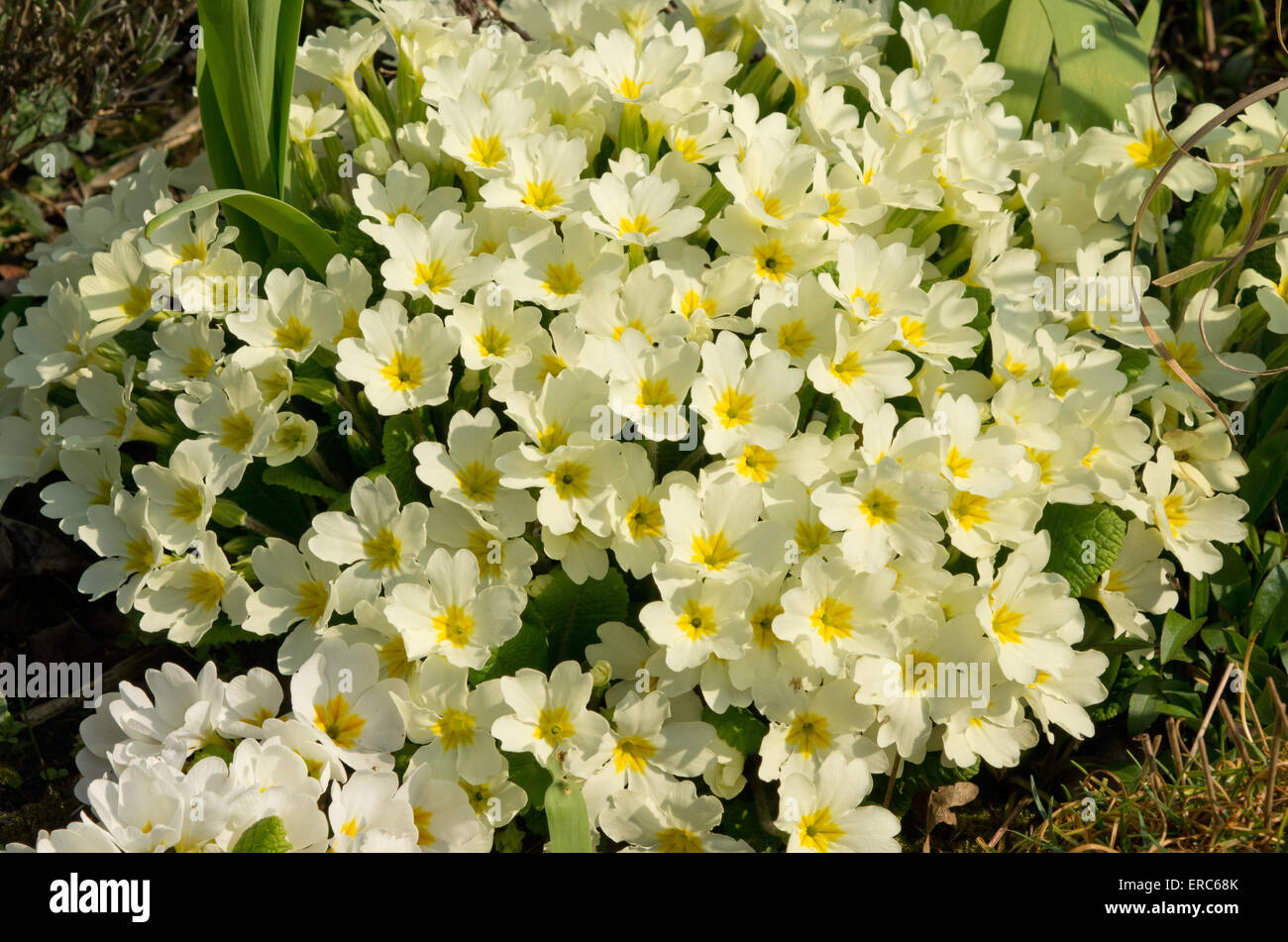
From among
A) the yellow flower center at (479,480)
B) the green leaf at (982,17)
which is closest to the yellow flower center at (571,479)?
the yellow flower center at (479,480)

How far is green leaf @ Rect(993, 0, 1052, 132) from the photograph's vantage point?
2637 millimetres

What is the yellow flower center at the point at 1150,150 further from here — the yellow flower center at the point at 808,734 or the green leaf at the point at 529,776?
the green leaf at the point at 529,776

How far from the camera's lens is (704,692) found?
1.79 metres

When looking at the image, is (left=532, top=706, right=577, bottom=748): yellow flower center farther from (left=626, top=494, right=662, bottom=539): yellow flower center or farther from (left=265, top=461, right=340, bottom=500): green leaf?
(left=265, top=461, right=340, bottom=500): green leaf

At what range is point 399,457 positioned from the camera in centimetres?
199

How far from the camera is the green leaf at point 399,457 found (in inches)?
78.3

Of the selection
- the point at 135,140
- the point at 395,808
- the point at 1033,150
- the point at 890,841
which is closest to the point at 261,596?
the point at 395,808

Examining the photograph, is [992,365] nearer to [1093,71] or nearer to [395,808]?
[1093,71]

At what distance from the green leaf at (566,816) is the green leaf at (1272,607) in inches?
53.4

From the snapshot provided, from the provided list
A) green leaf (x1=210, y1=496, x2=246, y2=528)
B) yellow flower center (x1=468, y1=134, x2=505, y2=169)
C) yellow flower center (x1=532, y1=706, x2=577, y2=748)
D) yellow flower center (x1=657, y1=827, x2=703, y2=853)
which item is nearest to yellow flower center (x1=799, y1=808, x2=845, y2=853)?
yellow flower center (x1=657, y1=827, x2=703, y2=853)

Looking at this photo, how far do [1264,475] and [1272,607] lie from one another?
11.0 inches

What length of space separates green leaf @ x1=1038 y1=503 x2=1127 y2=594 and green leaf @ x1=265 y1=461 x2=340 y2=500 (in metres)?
1.30

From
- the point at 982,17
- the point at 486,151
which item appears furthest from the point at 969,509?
the point at 982,17

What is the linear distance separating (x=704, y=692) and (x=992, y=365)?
2.70 feet
